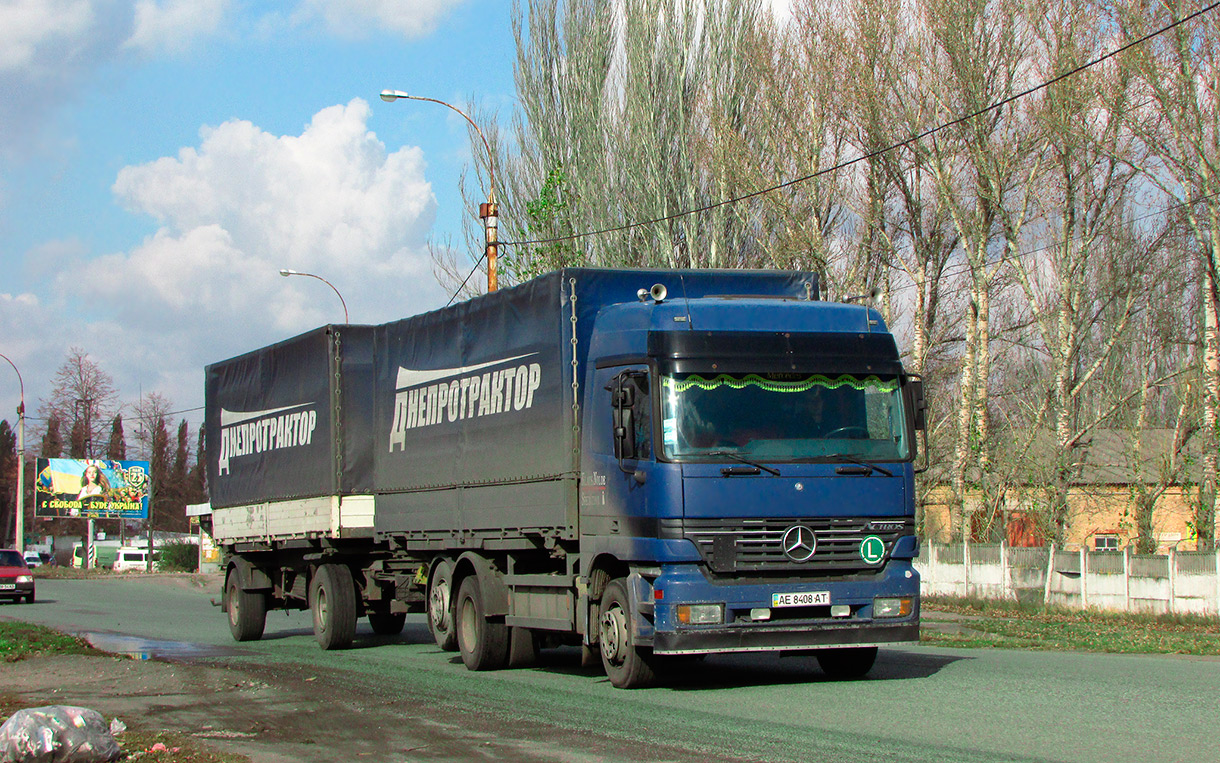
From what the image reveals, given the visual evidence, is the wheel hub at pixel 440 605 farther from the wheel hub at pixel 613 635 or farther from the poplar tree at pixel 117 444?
the poplar tree at pixel 117 444

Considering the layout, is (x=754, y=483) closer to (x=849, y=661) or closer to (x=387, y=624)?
(x=849, y=661)

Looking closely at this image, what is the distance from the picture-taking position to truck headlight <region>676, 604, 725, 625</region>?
10.5 m

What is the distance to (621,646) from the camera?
11.3m

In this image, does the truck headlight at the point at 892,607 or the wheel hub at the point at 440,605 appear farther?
the wheel hub at the point at 440,605

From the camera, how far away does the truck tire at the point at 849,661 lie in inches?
465

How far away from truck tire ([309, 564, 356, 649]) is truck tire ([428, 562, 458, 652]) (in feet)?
8.16

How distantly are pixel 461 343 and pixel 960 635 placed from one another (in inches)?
363

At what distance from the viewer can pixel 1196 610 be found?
20.8 metres

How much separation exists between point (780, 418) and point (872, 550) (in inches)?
52.9

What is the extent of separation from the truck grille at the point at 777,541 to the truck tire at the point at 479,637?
346 centimetres

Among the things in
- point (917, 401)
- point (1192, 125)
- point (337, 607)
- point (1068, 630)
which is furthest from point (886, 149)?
point (917, 401)

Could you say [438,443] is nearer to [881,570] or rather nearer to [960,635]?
[881,570]

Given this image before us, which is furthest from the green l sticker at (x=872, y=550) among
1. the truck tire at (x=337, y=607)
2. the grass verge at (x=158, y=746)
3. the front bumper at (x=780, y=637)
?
the truck tire at (x=337, y=607)

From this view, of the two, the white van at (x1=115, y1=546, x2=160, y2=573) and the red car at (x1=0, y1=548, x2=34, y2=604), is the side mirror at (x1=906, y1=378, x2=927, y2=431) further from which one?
the white van at (x1=115, y1=546, x2=160, y2=573)
